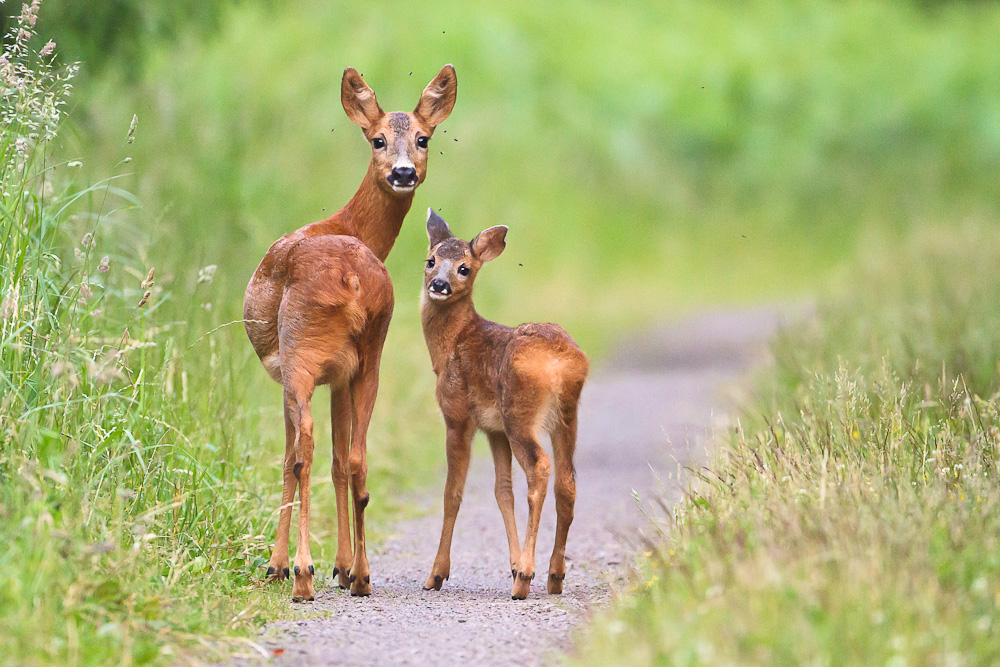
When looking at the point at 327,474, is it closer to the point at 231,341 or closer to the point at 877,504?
the point at 231,341

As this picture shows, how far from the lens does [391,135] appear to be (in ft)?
21.1

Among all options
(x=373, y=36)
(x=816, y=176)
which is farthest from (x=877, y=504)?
(x=816, y=176)

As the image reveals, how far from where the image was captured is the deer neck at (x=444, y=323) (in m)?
6.48

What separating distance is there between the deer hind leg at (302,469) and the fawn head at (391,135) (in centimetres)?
118

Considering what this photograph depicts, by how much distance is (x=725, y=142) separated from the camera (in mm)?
27594

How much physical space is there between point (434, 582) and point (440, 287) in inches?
55.7

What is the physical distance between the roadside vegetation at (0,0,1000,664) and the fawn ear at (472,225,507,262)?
1308 mm

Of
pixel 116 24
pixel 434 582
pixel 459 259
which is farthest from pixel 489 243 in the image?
pixel 116 24

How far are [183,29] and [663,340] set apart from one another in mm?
9032

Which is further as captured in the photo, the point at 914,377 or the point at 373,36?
the point at 373,36

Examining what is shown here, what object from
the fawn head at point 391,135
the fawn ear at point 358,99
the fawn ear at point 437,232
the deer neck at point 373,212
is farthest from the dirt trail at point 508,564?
the fawn ear at point 358,99

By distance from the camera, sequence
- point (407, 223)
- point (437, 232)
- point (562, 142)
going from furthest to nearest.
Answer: point (562, 142) < point (407, 223) < point (437, 232)

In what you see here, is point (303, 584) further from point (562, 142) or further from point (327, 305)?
point (562, 142)

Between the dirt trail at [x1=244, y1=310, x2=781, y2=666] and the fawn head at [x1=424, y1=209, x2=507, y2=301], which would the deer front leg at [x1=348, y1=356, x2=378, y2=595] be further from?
the fawn head at [x1=424, y1=209, x2=507, y2=301]
